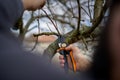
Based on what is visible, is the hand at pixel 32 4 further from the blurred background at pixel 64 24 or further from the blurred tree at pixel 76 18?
the blurred background at pixel 64 24

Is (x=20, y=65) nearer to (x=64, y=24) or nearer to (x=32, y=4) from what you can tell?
(x=32, y=4)

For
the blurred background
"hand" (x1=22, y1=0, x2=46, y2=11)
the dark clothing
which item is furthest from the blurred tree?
the dark clothing

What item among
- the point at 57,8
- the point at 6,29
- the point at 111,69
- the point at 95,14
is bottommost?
the point at 111,69

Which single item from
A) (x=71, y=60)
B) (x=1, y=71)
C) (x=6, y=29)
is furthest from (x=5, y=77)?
(x=71, y=60)

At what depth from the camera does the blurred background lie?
225 centimetres

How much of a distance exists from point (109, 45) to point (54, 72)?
0.12m

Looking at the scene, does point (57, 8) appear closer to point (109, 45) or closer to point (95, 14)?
point (95, 14)

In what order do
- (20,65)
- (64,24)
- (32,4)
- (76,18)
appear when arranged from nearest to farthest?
1. (20,65)
2. (32,4)
3. (76,18)
4. (64,24)

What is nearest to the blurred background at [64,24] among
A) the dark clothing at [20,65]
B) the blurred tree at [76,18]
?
the blurred tree at [76,18]

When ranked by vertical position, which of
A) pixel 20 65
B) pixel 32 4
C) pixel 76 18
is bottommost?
pixel 20 65

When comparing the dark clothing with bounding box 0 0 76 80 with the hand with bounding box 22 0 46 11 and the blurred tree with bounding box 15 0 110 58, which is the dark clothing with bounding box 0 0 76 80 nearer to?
the hand with bounding box 22 0 46 11

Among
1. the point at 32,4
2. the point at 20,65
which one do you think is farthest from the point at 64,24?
the point at 20,65

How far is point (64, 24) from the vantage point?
3.11 meters

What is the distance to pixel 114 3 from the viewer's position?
60 cm
